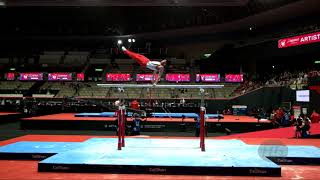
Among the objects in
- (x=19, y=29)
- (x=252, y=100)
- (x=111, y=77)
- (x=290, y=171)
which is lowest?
(x=290, y=171)

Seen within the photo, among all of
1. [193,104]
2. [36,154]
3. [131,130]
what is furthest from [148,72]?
[36,154]

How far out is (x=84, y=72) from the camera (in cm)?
2959

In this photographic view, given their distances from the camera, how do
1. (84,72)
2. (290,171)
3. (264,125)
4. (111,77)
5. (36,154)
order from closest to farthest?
(290,171)
(36,154)
(264,125)
(111,77)
(84,72)

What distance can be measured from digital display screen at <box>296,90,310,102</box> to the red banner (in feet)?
13.3

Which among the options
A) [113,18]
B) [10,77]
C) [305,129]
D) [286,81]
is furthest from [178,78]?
[305,129]

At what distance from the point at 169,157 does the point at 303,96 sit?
41.6ft

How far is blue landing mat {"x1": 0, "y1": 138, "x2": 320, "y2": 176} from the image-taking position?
5.86 metres

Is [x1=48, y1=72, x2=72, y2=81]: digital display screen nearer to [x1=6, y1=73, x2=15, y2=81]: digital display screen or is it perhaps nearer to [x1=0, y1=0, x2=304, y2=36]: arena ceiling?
[x1=6, y1=73, x2=15, y2=81]: digital display screen

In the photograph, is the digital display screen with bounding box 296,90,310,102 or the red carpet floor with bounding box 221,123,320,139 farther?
the digital display screen with bounding box 296,90,310,102

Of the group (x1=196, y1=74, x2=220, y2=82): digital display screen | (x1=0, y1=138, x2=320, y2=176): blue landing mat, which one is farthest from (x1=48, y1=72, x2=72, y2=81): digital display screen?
(x1=0, y1=138, x2=320, y2=176): blue landing mat

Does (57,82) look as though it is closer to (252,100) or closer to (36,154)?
(252,100)

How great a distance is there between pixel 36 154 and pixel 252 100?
1679 cm

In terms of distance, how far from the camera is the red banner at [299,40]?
19.3 meters

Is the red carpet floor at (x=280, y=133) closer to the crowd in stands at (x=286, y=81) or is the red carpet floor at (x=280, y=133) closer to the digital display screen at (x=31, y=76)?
the crowd in stands at (x=286, y=81)
